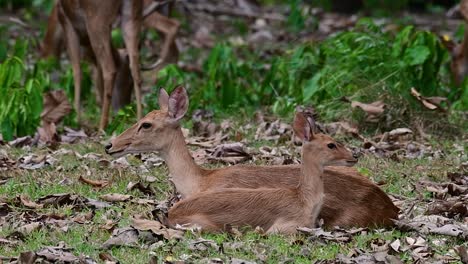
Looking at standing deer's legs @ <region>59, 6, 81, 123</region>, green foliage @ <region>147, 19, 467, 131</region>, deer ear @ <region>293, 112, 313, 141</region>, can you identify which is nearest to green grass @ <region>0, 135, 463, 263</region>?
deer ear @ <region>293, 112, 313, 141</region>

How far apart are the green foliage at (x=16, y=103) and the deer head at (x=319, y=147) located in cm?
427

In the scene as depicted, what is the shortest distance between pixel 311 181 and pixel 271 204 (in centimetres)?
28

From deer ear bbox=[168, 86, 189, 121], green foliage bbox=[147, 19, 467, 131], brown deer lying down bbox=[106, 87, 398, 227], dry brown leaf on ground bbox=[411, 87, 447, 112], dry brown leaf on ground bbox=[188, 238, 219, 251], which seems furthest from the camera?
green foliage bbox=[147, 19, 467, 131]

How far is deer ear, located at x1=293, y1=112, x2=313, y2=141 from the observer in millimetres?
7160

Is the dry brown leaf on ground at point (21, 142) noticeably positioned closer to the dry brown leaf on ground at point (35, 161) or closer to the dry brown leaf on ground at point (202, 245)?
the dry brown leaf on ground at point (35, 161)

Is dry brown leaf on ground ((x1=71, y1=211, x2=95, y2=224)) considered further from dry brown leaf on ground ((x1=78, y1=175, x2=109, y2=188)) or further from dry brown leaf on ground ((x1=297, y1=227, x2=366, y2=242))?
dry brown leaf on ground ((x1=297, y1=227, x2=366, y2=242))

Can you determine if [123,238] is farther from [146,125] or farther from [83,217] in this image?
[146,125]

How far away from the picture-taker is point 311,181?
7055 millimetres

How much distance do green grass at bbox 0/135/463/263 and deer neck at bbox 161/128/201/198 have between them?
288mm

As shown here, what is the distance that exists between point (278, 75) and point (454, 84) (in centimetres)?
189

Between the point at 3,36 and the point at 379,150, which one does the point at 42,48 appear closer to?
the point at 3,36

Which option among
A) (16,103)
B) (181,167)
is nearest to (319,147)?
(181,167)

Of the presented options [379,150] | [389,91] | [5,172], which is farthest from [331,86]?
[5,172]

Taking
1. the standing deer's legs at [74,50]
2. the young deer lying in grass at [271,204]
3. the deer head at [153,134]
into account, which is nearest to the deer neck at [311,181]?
the young deer lying in grass at [271,204]
